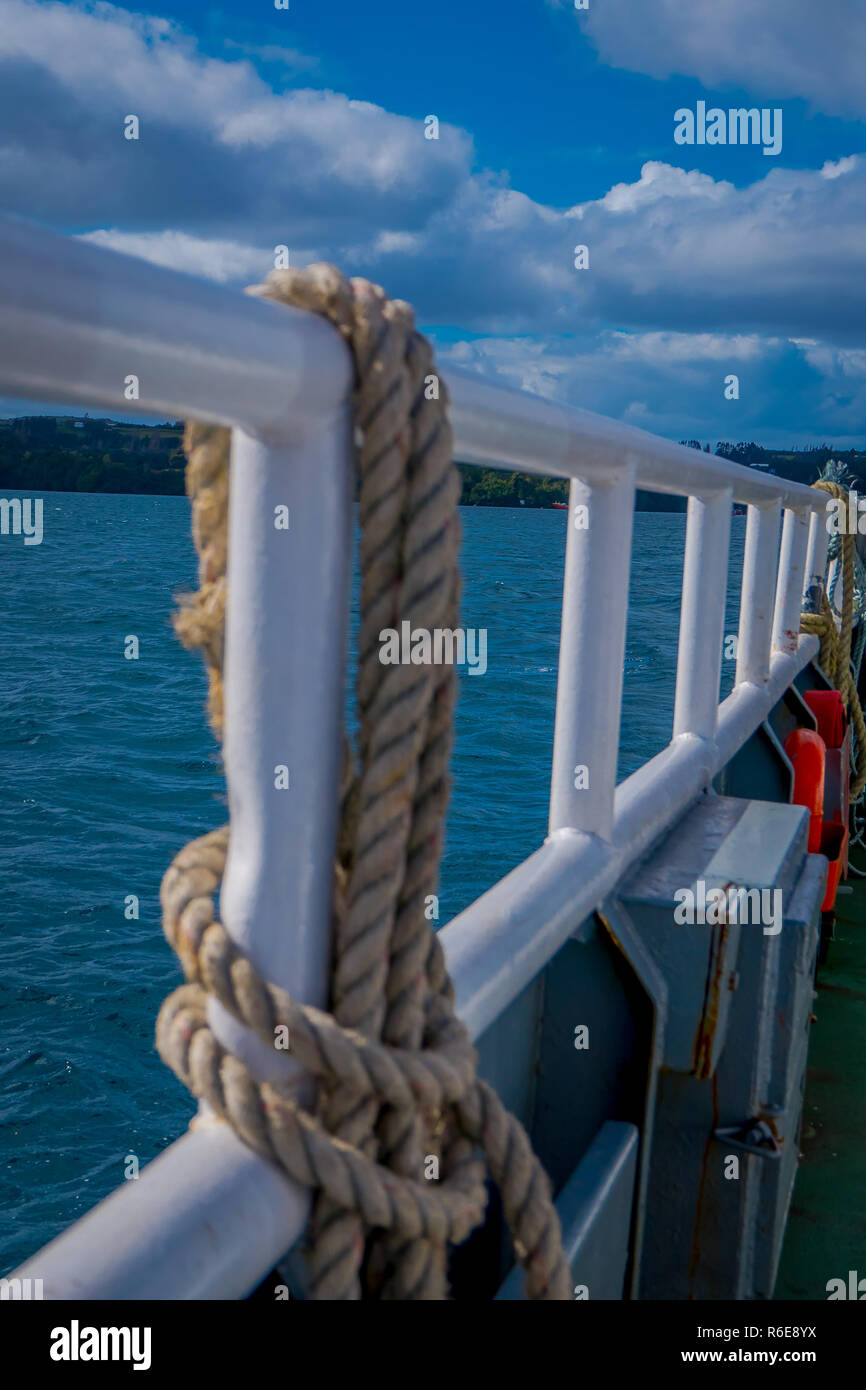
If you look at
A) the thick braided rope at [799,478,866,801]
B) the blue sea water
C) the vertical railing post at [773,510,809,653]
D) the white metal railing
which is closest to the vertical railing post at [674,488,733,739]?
the blue sea water

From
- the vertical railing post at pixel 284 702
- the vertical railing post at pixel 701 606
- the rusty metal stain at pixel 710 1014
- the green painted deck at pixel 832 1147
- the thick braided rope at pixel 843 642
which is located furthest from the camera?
the thick braided rope at pixel 843 642

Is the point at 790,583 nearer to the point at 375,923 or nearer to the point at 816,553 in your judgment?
the point at 816,553

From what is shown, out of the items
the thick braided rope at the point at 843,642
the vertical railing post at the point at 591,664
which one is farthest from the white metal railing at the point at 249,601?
the thick braided rope at the point at 843,642

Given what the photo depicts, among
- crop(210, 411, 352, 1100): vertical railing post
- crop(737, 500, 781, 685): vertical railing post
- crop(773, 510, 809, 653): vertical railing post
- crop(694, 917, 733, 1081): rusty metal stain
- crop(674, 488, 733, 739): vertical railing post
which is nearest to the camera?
crop(210, 411, 352, 1100): vertical railing post

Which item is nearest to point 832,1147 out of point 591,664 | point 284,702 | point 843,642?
point 591,664

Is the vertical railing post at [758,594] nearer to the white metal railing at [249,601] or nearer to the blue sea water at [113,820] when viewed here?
the blue sea water at [113,820]

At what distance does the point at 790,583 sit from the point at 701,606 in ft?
6.07

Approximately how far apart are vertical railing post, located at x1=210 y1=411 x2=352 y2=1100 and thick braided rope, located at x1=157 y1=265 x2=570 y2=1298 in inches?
0.8

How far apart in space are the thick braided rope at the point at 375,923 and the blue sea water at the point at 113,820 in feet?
0.46

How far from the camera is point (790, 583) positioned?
4.22m

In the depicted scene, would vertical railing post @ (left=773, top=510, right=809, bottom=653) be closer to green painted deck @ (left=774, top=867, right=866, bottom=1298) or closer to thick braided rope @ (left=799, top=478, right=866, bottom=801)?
thick braided rope @ (left=799, top=478, right=866, bottom=801)

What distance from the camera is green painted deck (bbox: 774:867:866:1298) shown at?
2260mm

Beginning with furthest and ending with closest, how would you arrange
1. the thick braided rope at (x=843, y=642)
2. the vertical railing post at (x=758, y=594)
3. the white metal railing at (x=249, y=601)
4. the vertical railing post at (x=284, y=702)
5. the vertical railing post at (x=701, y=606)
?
the thick braided rope at (x=843, y=642)
the vertical railing post at (x=758, y=594)
the vertical railing post at (x=701, y=606)
the vertical railing post at (x=284, y=702)
the white metal railing at (x=249, y=601)

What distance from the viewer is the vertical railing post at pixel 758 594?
343 centimetres
